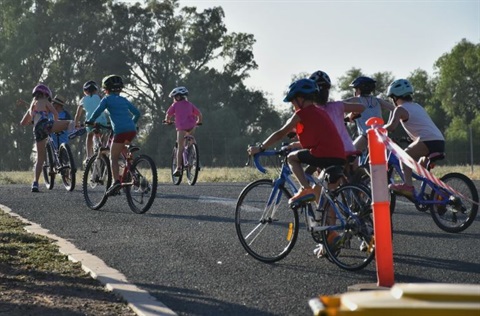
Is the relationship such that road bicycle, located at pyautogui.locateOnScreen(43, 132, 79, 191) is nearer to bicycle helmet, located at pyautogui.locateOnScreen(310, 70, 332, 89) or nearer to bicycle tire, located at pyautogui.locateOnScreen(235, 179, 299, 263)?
bicycle helmet, located at pyautogui.locateOnScreen(310, 70, 332, 89)

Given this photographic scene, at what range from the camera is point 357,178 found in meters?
10.2

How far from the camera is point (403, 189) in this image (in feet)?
36.3

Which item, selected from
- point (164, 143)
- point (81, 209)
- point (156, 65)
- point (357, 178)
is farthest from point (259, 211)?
point (156, 65)

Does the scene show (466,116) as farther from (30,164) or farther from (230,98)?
(30,164)

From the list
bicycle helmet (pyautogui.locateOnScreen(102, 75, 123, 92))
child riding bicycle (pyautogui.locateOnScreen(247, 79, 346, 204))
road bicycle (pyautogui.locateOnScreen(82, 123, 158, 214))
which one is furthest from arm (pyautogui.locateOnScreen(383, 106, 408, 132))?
bicycle helmet (pyautogui.locateOnScreen(102, 75, 123, 92))

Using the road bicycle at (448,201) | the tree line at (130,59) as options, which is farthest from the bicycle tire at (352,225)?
the tree line at (130,59)

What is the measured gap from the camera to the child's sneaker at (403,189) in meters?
11.0

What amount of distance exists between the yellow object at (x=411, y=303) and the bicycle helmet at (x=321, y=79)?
658 centimetres

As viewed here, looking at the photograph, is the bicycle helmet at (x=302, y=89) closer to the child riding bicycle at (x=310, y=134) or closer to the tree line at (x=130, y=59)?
the child riding bicycle at (x=310, y=134)

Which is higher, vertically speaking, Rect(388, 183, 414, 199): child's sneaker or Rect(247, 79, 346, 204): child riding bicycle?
Rect(247, 79, 346, 204): child riding bicycle

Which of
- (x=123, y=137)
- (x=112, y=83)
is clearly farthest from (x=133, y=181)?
(x=112, y=83)

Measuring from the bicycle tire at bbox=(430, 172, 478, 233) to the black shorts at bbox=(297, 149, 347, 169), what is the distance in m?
2.89

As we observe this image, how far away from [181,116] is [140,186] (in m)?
6.56

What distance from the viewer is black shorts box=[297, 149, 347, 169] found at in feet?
27.1
